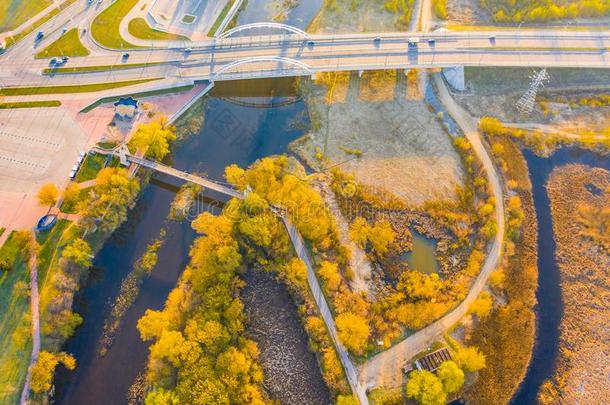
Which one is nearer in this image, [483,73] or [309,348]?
[309,348]

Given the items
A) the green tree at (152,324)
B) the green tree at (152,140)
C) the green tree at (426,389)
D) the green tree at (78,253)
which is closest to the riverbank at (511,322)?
the green tree at (426,389)

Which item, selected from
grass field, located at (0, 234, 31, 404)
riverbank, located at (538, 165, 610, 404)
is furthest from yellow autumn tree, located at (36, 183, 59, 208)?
riverbank, located at (538, 165, 610, 404)

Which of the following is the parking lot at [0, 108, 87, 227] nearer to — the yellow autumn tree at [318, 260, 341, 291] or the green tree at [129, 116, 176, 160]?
the green tree at [129, 116, 176, 160]

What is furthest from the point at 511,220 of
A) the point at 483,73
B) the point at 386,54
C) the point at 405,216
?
the point at 386,54

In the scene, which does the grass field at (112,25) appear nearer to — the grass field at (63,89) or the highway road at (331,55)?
the highway road at (331,55)

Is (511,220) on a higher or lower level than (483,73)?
lower

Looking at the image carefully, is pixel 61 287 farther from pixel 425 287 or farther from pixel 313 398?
pixel 425 287
